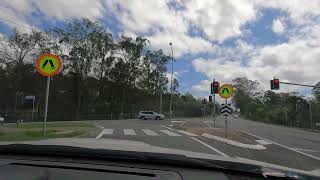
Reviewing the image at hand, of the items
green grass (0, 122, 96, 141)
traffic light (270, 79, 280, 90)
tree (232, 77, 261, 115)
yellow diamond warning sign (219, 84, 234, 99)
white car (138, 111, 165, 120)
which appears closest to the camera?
green grass (0, 122, 96, 141)

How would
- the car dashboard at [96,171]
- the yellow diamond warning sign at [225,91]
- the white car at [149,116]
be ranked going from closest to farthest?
1. the car dashboard at [96,171]
2. the yellow diamond warning sign at [225,91]
3. the white car at [149,116]

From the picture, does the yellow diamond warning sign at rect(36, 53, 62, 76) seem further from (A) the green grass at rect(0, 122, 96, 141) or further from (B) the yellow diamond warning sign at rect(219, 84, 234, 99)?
(B) the yellow diamond warning sign at rect(219, 84, 234, 99)

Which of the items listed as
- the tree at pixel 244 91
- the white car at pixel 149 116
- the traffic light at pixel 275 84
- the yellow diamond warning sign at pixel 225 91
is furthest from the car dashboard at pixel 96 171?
the tree at pixel 244 91

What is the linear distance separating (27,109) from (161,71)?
83.7ft

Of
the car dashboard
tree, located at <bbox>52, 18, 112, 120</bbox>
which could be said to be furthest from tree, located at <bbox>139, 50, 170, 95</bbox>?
the car dashboard

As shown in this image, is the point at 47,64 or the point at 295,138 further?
the point at 295,138

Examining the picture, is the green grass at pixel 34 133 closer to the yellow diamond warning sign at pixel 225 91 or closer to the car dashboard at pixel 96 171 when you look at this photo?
the yellow diamond warning sign at pixel 225 91

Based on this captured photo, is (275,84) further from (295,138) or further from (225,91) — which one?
(225,91)

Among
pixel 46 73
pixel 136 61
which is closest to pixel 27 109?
pixel 136 61

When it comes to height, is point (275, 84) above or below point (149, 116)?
above

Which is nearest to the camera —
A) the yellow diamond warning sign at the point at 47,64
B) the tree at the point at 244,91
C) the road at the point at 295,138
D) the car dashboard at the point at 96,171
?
the car dashboard at the point at 96,171

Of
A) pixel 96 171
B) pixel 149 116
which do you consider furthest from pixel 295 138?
pixel 149 116

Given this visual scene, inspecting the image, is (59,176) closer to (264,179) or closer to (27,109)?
(264,179)

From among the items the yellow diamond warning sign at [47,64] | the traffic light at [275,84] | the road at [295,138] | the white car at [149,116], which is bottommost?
the road at [295,138]
